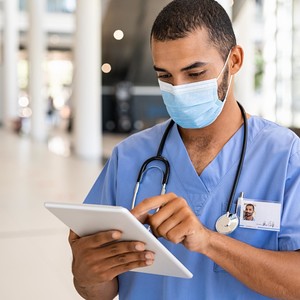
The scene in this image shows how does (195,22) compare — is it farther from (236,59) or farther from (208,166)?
(208,166)

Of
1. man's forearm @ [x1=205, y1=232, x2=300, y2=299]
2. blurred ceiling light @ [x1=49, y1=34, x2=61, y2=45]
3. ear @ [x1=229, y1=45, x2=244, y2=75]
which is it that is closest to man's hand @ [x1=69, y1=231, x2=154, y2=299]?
man's forearm @ [x1=205, y1=232, x2=300, y2=299]

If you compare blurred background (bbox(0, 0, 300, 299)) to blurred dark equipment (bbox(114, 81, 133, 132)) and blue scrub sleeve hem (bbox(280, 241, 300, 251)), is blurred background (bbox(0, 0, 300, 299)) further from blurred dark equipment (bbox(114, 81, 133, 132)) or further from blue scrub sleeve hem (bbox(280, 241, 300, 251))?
blue scrub sleeve hem (bbox(280, 241, 300, 251))

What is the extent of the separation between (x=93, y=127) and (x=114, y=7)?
21.1 feet

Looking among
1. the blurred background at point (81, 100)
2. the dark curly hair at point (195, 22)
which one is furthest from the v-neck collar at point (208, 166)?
the blurred background at point (81, 100)

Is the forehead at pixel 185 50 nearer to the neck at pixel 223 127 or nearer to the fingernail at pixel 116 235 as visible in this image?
the neck at pixel 223 127

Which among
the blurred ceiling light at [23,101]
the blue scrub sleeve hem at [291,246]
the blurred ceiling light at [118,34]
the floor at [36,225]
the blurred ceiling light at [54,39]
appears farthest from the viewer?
the blurred ceiling light at [23,101]

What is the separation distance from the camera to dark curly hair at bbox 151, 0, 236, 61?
1.20 m

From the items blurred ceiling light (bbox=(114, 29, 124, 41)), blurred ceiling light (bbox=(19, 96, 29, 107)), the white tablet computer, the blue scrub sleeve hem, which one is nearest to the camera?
the white tablet computer

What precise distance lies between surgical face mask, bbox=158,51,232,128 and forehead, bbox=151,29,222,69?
7 cm

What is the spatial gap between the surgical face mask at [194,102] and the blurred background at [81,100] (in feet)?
4.23

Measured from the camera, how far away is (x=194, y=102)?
132 cm

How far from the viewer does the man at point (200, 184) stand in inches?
43.1

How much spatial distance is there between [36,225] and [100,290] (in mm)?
4126

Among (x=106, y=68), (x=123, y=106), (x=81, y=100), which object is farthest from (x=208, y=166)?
(x=106, y=68)
